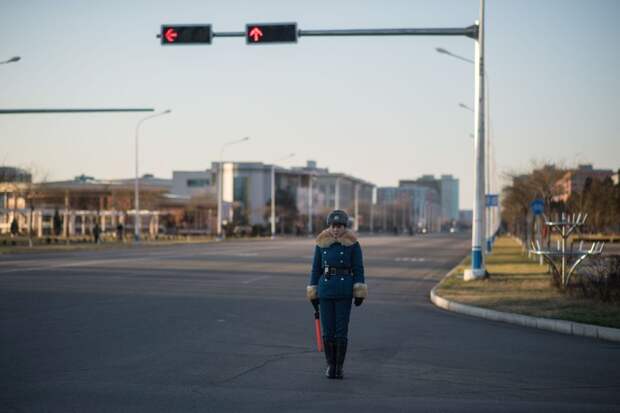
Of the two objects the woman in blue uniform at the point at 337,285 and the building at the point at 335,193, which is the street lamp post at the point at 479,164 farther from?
the building at the point at 335,193

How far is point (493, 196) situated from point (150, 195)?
44162 mm

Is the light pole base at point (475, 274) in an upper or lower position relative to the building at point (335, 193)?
lower

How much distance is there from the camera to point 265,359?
9.45 m

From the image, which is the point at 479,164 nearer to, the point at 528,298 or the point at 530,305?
the point at 528,298

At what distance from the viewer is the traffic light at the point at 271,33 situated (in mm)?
17328

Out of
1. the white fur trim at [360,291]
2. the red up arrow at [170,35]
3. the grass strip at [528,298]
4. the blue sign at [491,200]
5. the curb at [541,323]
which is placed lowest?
the curb at [541,323]

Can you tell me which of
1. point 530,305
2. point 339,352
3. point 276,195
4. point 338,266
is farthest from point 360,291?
point 276,195

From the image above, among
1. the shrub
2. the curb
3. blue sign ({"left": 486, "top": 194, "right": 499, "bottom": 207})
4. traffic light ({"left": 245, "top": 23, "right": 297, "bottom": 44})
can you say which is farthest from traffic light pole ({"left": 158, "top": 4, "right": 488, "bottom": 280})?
blue sign ({"left": 486, "top": 194, "right": 499, "bottom": 207})

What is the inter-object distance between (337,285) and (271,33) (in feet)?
34.2

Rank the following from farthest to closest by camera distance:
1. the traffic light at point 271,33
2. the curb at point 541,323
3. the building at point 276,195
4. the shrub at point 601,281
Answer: the building at point 276,195, the traffic light at point 271,33, the shrub at point 601,281, the curb at point 541,323

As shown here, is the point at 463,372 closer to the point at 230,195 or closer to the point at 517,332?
the point at 517,332

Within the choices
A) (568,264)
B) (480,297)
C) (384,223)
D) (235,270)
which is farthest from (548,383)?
(384,223)

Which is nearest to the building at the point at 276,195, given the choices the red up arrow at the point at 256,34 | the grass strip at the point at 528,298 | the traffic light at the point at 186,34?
the grass strip at the point at 528,298

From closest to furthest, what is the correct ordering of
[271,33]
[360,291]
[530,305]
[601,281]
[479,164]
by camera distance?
[360,291] → [530,305] → [601,281] → [271,33] → [479,164]
